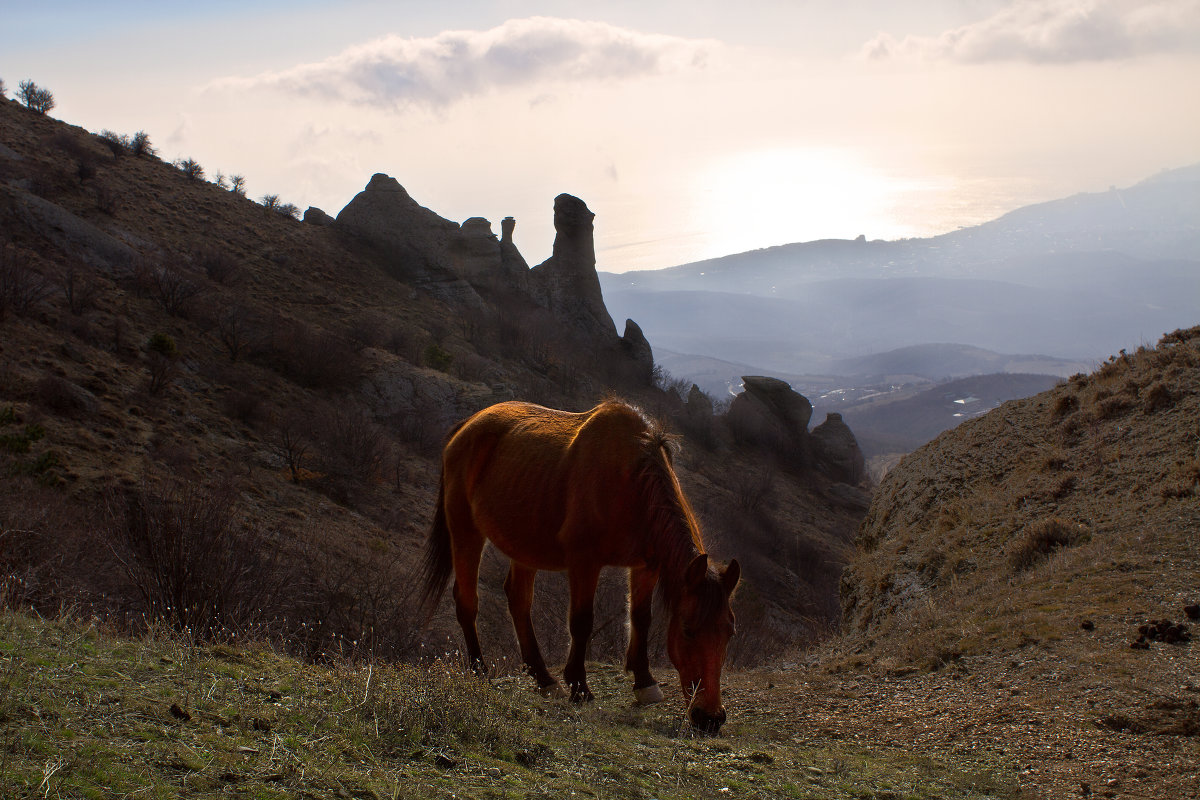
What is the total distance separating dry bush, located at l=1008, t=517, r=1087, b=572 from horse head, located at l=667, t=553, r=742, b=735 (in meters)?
4.75

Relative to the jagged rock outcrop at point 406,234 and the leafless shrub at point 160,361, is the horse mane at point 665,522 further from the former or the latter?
the jagged rock outcrop at point 406,234

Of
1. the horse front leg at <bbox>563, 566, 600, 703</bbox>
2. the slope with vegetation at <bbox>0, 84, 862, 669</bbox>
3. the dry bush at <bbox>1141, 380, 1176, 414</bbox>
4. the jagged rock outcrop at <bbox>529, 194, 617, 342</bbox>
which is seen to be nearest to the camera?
the horse front leg at <bbox>563, 566, 600, 703</bbox>

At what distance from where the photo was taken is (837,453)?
197ft

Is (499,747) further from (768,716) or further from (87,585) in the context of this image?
(87,585)

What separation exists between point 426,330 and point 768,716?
4089 centimetres

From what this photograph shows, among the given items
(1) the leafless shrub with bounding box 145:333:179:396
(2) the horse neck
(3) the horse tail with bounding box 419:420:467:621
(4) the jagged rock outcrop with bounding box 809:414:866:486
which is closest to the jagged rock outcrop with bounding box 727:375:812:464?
(4) the jagged rock outcrop with bounding box 809:414:866:486

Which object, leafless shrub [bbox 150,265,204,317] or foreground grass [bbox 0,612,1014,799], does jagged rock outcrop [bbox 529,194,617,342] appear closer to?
leafless shrub [bbox 150,265,204,317]

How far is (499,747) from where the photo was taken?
3670 millimetres

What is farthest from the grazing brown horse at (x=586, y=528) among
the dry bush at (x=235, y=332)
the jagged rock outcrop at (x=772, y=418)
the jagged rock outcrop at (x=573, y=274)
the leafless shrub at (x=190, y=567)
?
the jagged rock outcrop at (x=573, y=274)

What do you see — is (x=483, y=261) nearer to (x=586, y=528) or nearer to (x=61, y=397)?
(x=61, y=397)

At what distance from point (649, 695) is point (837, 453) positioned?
56.9 m

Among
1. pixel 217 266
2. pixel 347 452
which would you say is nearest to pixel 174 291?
pixel 217 266

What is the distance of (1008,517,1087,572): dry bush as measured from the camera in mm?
8141

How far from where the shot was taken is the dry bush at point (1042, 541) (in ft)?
26.7
